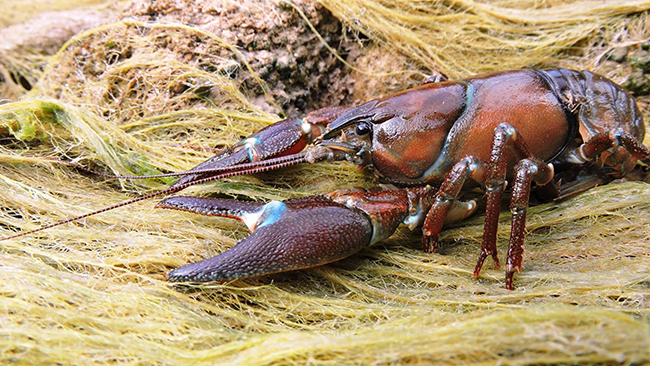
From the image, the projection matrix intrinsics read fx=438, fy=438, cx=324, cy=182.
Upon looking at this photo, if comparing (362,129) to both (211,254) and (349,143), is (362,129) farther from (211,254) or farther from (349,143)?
(211,254)

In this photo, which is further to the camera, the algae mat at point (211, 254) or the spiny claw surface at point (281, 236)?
the spiny claw surface at point (281, 236)

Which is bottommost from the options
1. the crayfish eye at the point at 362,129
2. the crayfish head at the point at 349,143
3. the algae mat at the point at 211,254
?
the algae mat at the point at 211,254

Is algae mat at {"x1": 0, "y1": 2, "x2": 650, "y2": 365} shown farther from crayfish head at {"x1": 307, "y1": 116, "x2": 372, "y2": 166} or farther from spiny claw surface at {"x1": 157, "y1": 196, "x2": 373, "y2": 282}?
crayfish head at {"x1": 307, "y1": 116, "x2": 372, "y2": 166}

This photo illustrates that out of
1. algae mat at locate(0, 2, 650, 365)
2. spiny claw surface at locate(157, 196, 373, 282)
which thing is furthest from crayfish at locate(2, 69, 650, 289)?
algae mat at locate(0, 2, 650, 365)

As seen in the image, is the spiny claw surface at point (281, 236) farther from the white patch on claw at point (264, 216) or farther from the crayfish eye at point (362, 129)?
the crayfish eye at point (362, 129)

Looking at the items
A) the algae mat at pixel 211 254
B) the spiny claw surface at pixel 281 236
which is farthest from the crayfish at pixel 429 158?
the algae mat at pixel 211 254

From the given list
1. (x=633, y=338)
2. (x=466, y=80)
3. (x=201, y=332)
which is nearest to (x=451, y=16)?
(x=466, y=80)
